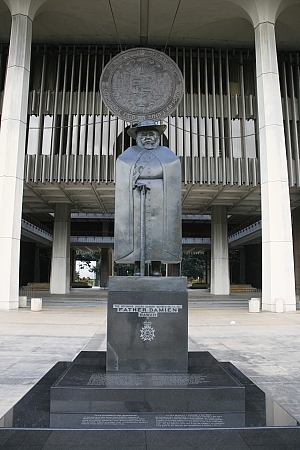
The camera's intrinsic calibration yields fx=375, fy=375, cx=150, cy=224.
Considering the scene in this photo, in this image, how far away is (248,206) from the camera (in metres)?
28.9

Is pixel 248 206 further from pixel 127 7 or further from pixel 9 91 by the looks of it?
pixel 9 91

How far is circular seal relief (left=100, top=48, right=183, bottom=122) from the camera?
590 cm

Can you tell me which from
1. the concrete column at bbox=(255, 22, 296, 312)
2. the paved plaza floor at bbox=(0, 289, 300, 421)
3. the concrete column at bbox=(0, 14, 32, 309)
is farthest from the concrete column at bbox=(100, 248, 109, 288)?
the paved plaza floor at bbox=(0, 289, 300, 421)

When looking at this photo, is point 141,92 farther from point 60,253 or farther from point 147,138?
point 60,253

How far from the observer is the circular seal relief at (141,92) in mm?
5902

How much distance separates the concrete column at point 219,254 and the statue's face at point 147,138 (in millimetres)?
23357

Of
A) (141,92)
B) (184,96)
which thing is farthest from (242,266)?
(141,92)

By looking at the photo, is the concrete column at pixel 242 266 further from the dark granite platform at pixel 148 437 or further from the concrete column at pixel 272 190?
the dark granite platform at pixel 148 437

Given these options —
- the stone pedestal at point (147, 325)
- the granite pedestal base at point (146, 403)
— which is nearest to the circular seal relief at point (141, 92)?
the stone pedestal at point (147, 325)

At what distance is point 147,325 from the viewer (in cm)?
452

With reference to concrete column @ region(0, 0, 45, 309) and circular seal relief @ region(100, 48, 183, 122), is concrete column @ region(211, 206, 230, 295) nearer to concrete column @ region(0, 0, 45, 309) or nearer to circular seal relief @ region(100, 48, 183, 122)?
concrete column @ region(0, 0, 45, 309)

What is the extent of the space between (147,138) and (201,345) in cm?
506

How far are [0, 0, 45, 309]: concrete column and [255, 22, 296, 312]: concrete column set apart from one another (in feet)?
36.2

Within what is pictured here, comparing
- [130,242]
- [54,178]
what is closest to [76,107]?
[54,178]
